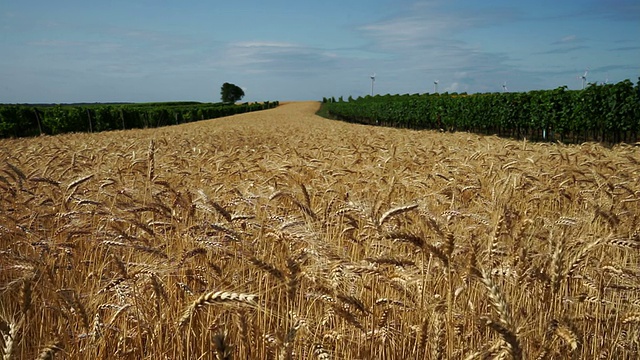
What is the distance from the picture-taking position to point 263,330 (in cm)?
262

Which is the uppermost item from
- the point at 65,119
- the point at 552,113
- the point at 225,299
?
the point at 225,299

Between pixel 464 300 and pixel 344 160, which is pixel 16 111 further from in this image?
pixel 464 300

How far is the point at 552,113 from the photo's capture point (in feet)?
88.7

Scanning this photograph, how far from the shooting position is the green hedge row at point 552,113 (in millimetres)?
23547

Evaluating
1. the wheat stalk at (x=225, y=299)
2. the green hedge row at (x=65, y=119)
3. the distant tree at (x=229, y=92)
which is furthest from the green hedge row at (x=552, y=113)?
the distant tree at (x=229, y=92)

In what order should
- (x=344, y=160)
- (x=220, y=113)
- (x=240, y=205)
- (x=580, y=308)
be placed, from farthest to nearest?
(x=220, y=113) → (x=344, y=160) → (x=240, y=205) → (x=580, y=308)

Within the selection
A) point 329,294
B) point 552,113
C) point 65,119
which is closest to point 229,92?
point 65,119

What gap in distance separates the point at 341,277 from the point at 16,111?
144 ft

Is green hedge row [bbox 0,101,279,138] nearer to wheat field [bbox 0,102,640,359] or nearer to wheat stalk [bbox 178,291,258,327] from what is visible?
wheat field [bbox 0,102,640,359]

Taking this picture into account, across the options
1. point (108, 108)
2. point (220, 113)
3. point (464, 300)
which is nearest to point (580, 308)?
point (464, 300)

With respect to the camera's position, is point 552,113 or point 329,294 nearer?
point 329,294

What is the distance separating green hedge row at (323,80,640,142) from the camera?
23547mm

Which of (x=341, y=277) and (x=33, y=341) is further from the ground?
(x=341, y=277)

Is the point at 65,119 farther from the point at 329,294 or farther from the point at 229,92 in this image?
the point at 229,92
